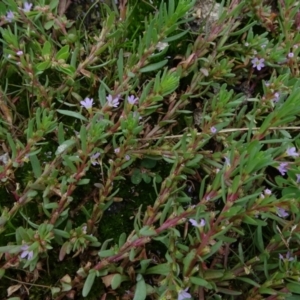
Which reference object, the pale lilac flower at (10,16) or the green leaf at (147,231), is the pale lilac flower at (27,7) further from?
the green leaf at (147,231)

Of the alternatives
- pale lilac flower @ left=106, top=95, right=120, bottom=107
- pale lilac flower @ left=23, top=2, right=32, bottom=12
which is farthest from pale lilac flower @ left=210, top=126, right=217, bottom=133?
pale lilac flower @ left=23, top=2, right=32, bottom=12

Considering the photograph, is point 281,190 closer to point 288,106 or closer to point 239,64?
point 288,106

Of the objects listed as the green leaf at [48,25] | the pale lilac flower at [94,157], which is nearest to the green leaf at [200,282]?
the pale lilac flower at [94,157]

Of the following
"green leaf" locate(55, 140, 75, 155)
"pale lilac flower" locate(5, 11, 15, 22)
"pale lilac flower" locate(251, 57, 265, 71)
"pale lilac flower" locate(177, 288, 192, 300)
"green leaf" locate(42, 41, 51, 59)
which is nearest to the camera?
"pale lilac flower" locate(177, 288, 192, 300)

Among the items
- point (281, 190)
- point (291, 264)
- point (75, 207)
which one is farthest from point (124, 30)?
point (291, 264)

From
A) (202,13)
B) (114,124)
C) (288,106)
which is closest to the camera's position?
(288,106)

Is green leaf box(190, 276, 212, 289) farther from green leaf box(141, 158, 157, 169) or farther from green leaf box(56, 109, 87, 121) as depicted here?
green leaf box(56, 109, 87, 121)

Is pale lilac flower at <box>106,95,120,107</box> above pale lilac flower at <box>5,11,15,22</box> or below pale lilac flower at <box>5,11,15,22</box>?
below
